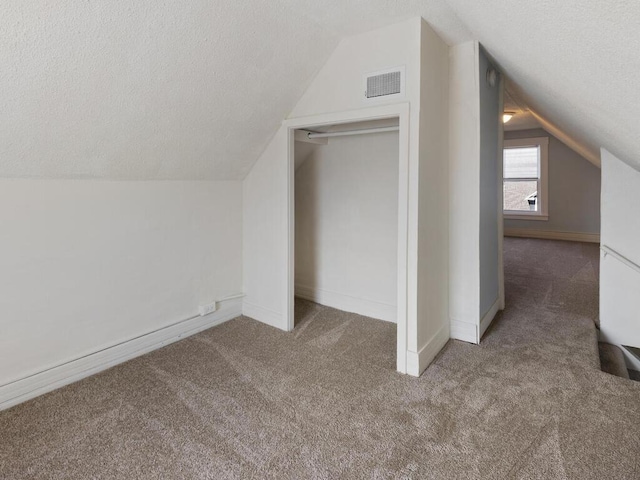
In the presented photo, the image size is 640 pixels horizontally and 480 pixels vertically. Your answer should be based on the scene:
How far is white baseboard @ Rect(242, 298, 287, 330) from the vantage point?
316 cm

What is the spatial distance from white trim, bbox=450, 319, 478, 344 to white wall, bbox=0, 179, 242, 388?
1883mm

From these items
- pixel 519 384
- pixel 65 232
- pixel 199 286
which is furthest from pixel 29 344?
pixel 519 384

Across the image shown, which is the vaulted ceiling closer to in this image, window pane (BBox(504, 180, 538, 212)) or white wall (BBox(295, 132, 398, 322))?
white wall (BBox(295, 132, 398, 322))

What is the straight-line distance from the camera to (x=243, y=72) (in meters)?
2.35

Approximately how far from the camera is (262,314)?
3301mm

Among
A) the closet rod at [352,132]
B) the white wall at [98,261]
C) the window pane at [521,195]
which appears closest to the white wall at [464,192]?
the closet rod at [352,132]

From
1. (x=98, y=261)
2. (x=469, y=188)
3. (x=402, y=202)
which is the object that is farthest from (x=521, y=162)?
(x=98, y=261)

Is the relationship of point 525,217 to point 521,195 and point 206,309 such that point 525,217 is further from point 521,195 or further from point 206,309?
point 206,309

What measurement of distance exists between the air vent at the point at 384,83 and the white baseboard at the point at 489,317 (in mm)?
1797

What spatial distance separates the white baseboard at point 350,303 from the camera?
332 centimetres

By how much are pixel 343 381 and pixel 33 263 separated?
6.10 ft

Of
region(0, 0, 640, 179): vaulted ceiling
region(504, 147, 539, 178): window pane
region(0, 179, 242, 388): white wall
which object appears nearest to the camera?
region(0, 0, 640, 179): vaulted ceiling

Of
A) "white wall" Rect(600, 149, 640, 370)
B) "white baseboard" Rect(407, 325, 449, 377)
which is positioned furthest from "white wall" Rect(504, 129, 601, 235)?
"white baseboard" Rect(407, 325, 449, 377)

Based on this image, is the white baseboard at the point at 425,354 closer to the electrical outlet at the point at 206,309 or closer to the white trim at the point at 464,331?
the white trim at the point at 464,331
